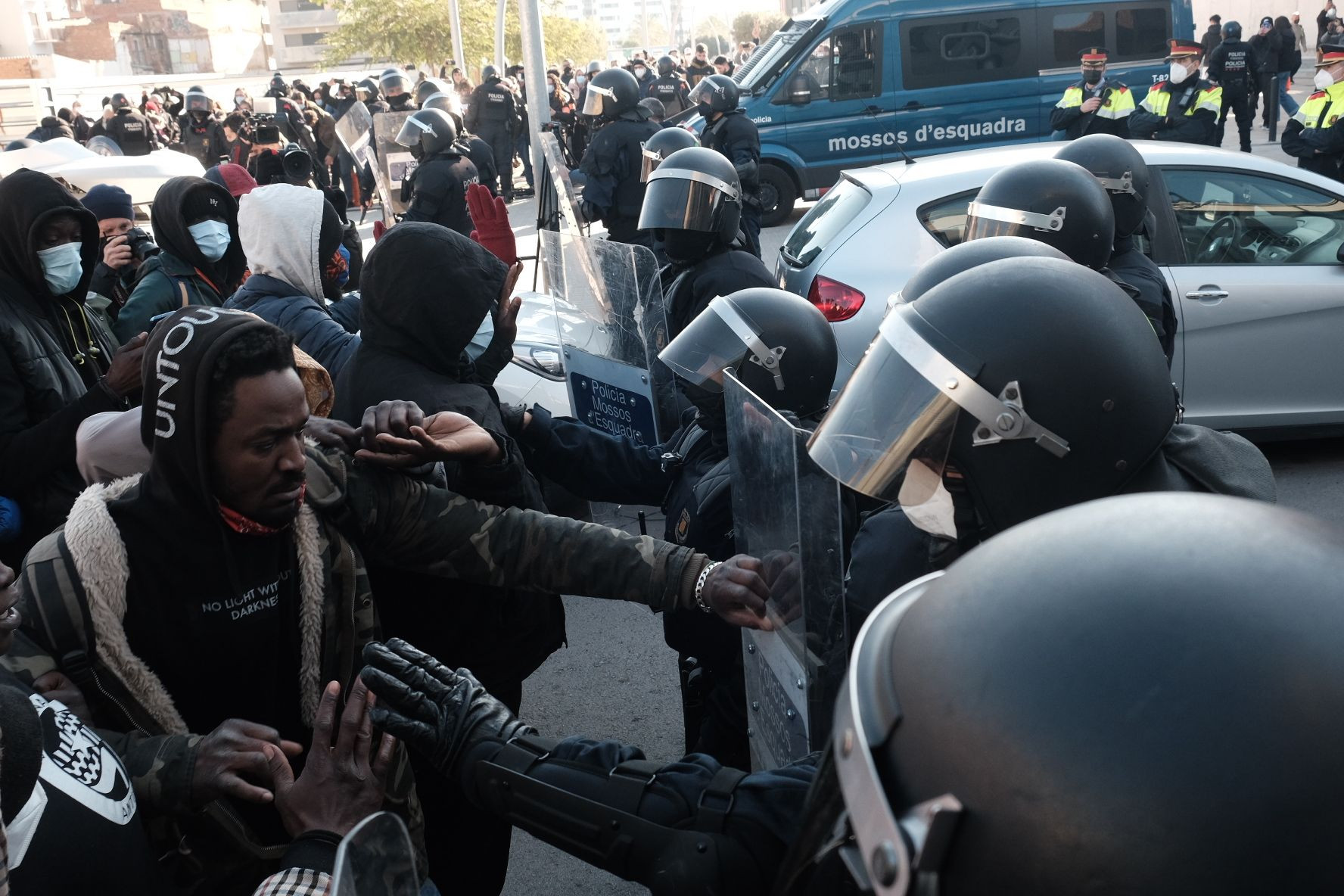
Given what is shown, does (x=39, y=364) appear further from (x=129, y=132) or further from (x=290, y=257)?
(x=129, y=132)

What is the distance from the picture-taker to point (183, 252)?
420 centimetres

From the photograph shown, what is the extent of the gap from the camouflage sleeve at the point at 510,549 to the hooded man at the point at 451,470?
0.10 metres

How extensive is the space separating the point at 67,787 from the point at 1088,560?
1.18 meters

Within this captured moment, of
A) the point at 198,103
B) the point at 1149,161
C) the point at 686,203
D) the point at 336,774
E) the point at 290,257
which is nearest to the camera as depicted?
the point at 336,774

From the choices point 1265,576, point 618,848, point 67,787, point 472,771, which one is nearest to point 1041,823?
point 1265,576

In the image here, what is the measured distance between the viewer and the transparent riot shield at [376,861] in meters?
0.96

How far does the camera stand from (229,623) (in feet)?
6.01

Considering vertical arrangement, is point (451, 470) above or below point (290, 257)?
below

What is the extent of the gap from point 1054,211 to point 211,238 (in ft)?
10.3

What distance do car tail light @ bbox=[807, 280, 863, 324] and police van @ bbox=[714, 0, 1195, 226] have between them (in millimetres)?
8189

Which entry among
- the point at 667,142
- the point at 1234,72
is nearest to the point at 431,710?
the point at 667,142

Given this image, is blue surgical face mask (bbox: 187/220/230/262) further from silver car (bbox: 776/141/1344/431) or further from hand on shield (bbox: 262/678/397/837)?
hand on shield (bbox: 262/678/397/837)

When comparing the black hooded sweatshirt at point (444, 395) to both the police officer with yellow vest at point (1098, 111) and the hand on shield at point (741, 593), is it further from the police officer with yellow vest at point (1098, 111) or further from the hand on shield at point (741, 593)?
the police officer with yellow vest at point (1098, 111)

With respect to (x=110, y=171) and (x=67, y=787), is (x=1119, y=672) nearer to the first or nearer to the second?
(x=67, y=787)
